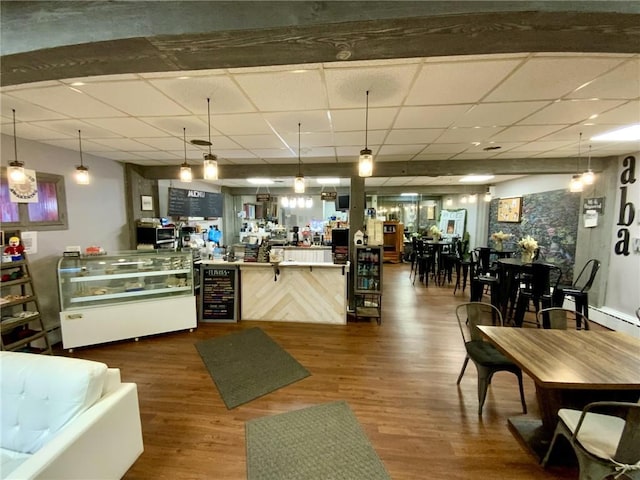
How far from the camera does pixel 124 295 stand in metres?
3.72

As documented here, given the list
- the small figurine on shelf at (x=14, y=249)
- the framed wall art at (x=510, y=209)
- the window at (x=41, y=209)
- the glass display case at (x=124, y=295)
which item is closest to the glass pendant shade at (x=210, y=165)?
the glass display case at (x=124, y=295)

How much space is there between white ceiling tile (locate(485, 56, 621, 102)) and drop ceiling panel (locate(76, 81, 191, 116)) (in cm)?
281

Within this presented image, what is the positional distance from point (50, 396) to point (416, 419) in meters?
2.61

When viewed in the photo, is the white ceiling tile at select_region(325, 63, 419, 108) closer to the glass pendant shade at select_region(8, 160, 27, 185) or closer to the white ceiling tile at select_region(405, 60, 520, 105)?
the white ceiling tile at select_region(405, 60, 520, 105)

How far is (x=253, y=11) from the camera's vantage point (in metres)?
1.22

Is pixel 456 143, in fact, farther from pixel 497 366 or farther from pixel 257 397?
pixel 257 397

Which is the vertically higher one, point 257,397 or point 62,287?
point 62,287

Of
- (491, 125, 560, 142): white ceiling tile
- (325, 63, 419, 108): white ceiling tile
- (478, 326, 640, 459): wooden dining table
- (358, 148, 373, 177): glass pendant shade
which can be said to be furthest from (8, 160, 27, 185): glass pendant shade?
(491, 125, 560, 142): white ceiling tile

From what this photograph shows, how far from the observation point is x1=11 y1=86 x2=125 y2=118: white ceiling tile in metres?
2.23

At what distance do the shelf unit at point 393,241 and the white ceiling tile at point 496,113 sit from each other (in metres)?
7.68

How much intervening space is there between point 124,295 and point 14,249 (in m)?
1.22

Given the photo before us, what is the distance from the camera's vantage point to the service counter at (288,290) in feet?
14.5

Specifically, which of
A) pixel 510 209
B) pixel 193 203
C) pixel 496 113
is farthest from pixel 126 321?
pixel 510 209

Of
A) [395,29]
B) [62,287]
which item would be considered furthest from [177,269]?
[395,29]
